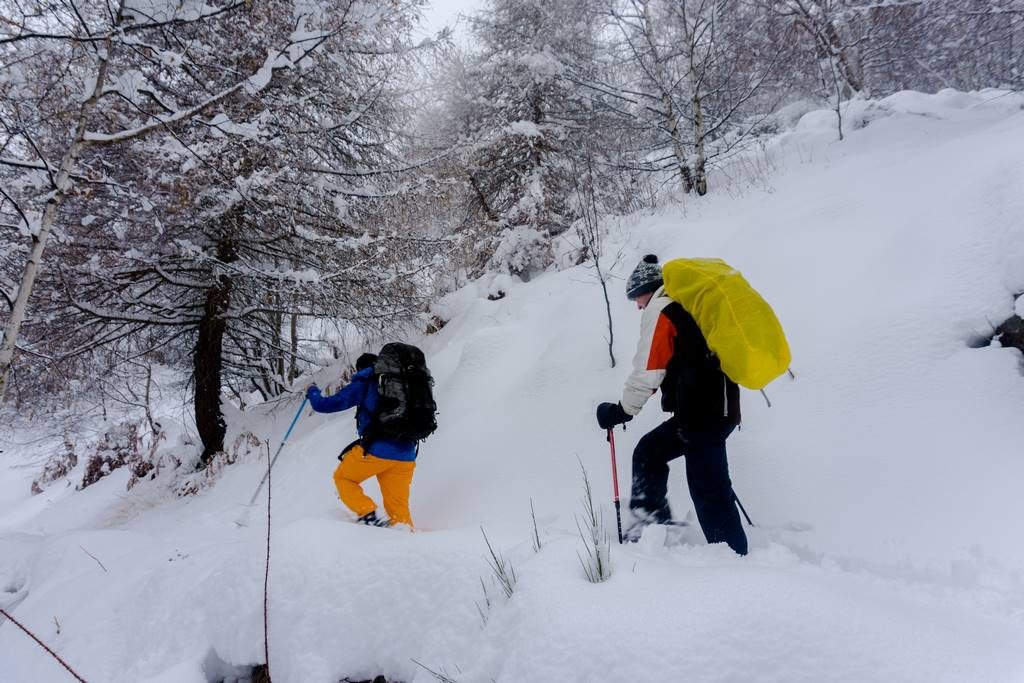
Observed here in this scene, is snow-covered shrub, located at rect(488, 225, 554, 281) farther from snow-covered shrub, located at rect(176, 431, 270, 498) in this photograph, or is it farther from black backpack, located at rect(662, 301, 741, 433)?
black backpack, located at rect(662, 301, 741, 433)

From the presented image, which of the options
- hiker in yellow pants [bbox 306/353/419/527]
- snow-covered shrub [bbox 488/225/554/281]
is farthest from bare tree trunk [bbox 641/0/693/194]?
hiker in yellow pants [bbox 306/353/419/527]

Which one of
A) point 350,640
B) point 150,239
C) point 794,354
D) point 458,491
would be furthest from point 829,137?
point 150,239

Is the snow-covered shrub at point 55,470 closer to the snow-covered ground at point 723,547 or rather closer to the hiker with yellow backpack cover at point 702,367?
the snow-covered ground at point 723,547

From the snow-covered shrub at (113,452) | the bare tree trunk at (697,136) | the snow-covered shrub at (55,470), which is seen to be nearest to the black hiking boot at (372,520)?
the bare tree trunk at (697,136)

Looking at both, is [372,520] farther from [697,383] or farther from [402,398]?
[697,383]

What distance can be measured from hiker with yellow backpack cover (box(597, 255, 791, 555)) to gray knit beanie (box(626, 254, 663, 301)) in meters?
0.11

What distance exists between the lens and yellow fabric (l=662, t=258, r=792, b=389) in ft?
7.80

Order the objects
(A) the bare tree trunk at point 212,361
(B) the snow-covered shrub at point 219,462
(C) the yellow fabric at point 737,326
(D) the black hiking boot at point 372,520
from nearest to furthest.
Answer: (C) the yellow fabric at point 737,326, (D) the black hiking boot at point 372,520, (B) the snow-covered shrub at point 219,462, (A) the bare tree trunk at point 212,361

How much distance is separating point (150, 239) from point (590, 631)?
7159 mm

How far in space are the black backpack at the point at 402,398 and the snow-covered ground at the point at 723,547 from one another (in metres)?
0.86

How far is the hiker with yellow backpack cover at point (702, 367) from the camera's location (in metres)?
2.45

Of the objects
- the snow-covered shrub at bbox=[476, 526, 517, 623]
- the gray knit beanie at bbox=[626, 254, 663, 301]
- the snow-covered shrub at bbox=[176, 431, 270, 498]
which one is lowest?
the snow-covered shrub at bbox=[176, 431, 270, 498]

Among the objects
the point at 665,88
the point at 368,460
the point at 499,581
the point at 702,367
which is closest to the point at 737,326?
the point at 702,367

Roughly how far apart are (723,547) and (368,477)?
2661 millimetres
